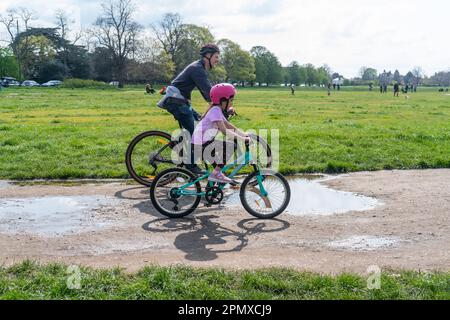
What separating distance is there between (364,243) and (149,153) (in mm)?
4630

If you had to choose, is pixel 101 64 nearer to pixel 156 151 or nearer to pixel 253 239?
pixel 156 151

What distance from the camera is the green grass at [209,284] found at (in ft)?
14.4

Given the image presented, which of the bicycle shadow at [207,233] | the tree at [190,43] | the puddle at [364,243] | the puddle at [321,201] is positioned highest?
the tree at [190,43]

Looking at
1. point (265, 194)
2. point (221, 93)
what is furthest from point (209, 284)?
point (221, 93)

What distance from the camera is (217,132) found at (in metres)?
7.46

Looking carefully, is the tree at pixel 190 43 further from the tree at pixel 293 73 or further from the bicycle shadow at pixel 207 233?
the bicycle shadow at pixel 207 233

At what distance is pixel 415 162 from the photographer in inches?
435

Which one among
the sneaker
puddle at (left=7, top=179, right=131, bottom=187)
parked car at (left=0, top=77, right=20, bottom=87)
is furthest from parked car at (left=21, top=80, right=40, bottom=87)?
the sneaker

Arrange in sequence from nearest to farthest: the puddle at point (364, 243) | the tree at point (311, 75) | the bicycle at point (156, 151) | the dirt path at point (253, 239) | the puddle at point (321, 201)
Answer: the dirt path at point (253, 239) < the puddle at point (364, 243) < the puddle at point (321, 201) < the bicycle at point (156, 151) < the tree at point (311, 75)

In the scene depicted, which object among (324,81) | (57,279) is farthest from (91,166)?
(324,81)

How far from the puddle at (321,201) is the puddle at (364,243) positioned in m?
1.22

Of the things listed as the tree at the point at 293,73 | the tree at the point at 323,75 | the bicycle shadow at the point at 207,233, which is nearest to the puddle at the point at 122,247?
the bicycle shadow at the point at 207,233

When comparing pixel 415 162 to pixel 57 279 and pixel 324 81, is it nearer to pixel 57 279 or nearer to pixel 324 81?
pixel 57 279

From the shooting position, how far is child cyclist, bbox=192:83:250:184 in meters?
7.23
